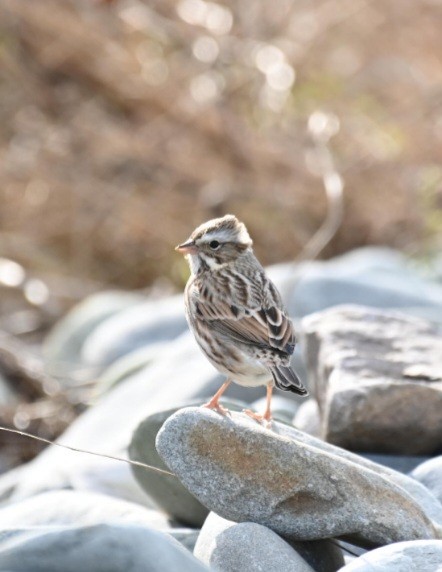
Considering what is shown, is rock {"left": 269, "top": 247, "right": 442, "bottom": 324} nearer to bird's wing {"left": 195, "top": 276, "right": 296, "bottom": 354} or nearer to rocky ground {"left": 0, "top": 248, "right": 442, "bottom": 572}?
rocky ground {"left": 0, "top": 248, "right": 442, "bottom": 572}

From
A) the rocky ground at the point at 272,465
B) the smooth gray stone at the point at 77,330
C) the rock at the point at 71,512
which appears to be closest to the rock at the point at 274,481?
the rocky ground at the point at 272,465

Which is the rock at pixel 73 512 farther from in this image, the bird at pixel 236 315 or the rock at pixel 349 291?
the rock at pixel 349 291

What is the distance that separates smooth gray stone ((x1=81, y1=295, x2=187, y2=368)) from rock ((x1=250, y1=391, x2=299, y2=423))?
5.68 feet

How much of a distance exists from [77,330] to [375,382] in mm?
3979

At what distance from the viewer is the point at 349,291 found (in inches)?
274

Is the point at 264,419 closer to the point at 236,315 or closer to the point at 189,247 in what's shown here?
the point at 236,315

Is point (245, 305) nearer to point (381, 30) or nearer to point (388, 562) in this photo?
point (388, 562)

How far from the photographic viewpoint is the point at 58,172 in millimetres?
10180

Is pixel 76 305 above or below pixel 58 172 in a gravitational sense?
below

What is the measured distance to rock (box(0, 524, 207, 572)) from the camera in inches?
109

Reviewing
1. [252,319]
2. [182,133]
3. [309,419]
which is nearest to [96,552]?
[252,319]

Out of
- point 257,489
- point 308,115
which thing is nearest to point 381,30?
point 308,115

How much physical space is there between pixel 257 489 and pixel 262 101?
650 cm

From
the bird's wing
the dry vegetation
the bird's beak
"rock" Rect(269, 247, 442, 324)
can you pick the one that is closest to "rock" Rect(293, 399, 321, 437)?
the bird's wing
